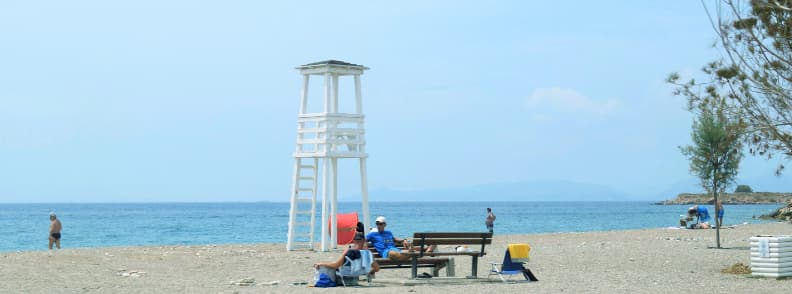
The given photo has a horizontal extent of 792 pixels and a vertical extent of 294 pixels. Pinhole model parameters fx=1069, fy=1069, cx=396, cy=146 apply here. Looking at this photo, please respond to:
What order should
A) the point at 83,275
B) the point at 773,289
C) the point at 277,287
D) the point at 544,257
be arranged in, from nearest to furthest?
the point at 773,289 → the point at 277,287 → the point at 83,275 → the point at 544,257

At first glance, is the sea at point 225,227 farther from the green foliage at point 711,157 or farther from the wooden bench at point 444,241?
the wooden bench at point 444,241

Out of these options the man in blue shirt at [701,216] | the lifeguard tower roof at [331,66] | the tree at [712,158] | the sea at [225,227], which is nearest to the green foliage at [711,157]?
the tree at [712,158]

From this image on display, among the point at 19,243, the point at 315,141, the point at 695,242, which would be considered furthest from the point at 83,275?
the point at 19,243

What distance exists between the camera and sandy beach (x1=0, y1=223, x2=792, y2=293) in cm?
1483

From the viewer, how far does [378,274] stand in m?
17.7

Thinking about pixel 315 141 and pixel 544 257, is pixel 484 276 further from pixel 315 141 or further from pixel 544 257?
pixel 315 141

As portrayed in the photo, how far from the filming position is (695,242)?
1069 inches

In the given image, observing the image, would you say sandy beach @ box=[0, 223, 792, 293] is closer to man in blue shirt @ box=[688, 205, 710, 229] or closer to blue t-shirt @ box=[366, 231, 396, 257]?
blue t-shirt @ box=[366, 231, 396, 257]

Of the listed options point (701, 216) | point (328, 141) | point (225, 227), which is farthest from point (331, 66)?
point (225, 227)

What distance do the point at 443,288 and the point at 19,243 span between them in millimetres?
47944

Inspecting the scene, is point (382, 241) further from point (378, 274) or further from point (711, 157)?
point (711, 157)

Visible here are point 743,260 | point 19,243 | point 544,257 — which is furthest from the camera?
point 19,243

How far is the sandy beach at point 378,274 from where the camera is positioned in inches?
584

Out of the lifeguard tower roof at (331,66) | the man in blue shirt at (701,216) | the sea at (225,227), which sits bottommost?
the sea at (225,227)
